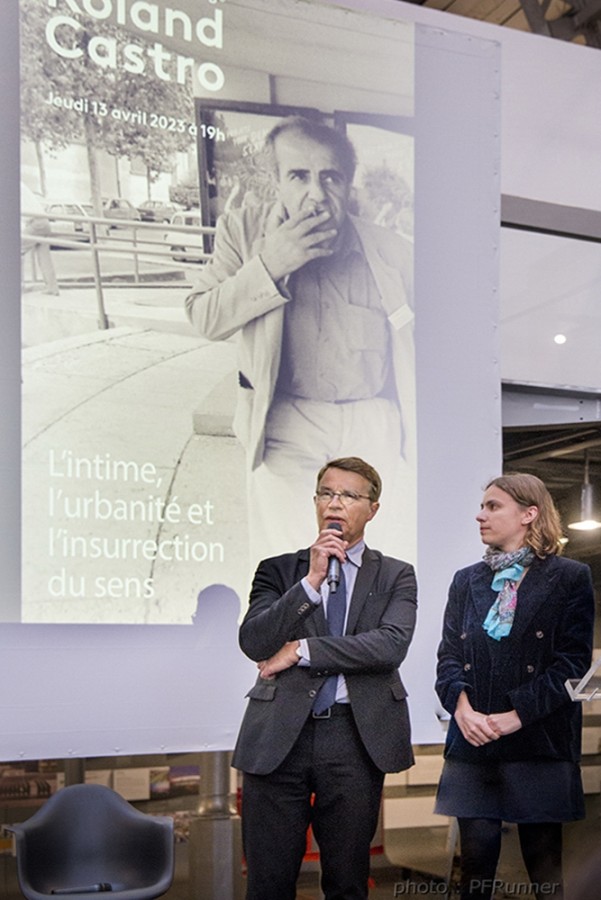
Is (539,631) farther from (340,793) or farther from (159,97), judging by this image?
(159,97)

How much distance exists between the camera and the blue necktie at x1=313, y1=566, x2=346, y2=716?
10.7 feet

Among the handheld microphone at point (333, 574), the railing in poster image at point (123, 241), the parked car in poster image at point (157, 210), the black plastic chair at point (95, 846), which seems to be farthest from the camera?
the parked car in poster image at point (157, 210)

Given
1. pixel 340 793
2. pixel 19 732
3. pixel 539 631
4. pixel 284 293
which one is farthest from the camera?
pixel 284 293

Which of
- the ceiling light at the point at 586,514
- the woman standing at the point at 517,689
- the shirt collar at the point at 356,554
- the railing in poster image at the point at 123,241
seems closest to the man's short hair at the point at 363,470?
the shirt collar at the point at 356,554

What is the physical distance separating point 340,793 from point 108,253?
1.96m

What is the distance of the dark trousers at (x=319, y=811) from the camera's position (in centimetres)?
323

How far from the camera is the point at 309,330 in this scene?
4418 mm

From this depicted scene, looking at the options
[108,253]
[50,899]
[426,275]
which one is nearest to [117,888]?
[50,899]

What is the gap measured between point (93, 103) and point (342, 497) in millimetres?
1720

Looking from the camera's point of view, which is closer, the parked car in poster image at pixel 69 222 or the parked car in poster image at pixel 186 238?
the parked car in poster image at pixel 69 222

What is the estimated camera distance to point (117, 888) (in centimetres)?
396

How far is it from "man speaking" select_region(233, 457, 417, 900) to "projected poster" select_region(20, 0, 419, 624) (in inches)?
33.3

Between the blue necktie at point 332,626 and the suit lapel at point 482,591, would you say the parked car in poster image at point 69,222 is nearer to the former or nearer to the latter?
the blue necktie at point 332,626

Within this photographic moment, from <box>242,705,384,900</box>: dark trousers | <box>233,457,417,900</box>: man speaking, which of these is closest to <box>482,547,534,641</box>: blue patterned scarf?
<box>233,457,417,900</box>: man speaking
